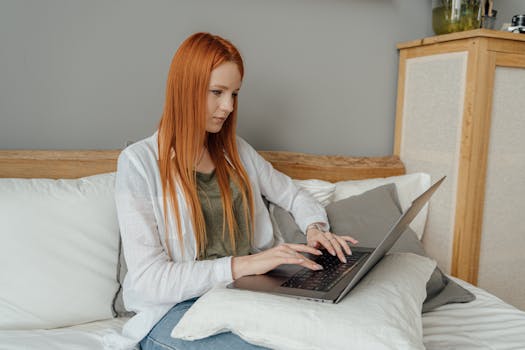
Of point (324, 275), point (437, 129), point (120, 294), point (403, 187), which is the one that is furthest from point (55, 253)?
point (437, 129)

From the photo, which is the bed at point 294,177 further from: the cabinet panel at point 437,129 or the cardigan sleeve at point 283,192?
the cabinet panel at point 437,129

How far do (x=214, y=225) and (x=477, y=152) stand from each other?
102 centimetres

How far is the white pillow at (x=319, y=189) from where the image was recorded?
1.71 m

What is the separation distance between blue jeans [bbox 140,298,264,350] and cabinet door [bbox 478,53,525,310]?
1.22 meters

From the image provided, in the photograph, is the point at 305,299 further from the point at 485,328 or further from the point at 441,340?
the point at 485,328

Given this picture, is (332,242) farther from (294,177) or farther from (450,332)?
(294,177)

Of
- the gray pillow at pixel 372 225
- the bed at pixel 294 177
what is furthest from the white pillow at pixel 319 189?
the bed at pixel 294 177

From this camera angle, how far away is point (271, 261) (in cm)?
110

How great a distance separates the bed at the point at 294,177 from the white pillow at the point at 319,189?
0.16 metres

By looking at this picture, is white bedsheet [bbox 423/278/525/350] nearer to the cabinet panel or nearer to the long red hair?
the cabinet panel

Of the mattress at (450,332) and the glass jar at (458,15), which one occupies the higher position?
the glass jar at (458,15)

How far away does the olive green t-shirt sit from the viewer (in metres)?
1.32

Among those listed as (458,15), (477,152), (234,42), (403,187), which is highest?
(458,15)

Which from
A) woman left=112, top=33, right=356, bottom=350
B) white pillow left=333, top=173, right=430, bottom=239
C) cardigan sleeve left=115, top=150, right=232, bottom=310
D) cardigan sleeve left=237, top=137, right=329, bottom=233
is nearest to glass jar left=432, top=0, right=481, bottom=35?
white pillow left=333, top=173, right=430, bottom=239
